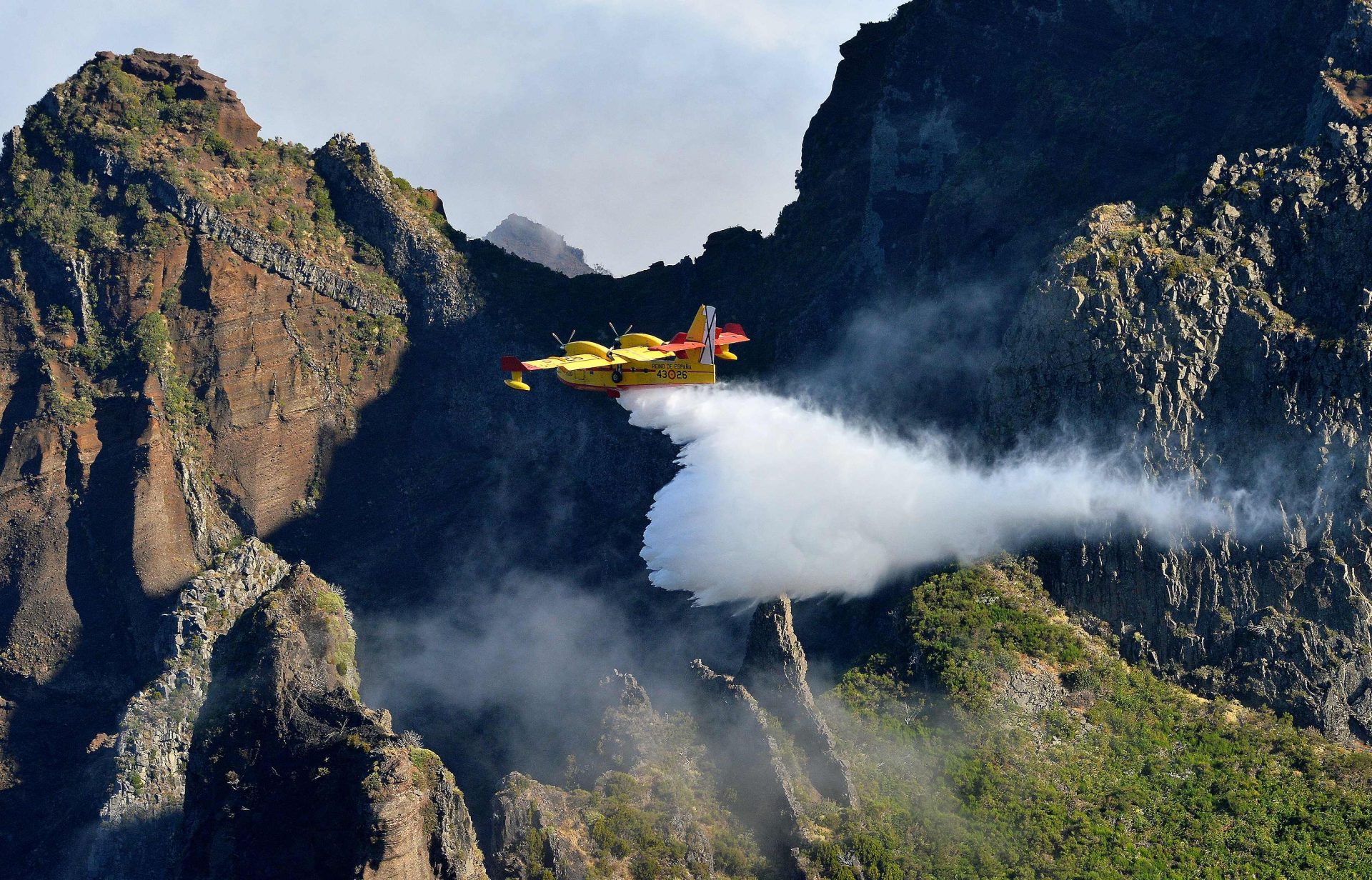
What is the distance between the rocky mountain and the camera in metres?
74.5

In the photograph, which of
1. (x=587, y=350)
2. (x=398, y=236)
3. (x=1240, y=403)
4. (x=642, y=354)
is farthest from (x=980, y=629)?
(x=398, y=236)

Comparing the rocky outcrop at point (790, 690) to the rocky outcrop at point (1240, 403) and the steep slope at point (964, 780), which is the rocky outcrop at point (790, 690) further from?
the rocky outcrop at point (1240, 403)

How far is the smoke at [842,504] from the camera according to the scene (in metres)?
83.0

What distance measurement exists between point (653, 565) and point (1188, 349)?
23465 millimetres

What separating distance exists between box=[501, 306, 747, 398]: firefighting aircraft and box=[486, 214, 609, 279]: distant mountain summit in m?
84.8

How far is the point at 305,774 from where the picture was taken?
75.8 m

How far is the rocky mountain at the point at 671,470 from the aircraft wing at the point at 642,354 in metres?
11.2

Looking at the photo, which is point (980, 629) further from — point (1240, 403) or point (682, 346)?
point (682, 346)

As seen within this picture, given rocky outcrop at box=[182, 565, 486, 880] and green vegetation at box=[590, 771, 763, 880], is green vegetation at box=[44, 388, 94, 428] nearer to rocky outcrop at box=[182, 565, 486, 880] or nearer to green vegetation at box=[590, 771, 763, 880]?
rocky outcrop at box=[182, 565, 486, 880]

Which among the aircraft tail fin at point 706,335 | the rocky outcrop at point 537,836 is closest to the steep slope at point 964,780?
the rocky outcrop at point 537,836

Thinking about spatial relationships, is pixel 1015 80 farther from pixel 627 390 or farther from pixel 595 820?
pixel 595 820

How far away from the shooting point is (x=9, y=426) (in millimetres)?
103062

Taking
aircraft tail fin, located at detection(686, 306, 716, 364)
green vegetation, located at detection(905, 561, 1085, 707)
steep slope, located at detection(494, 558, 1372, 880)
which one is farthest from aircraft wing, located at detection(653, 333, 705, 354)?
green vegetation, located at detection(905, 561, 1085, 707)

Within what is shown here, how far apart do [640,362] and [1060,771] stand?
84.8ft
